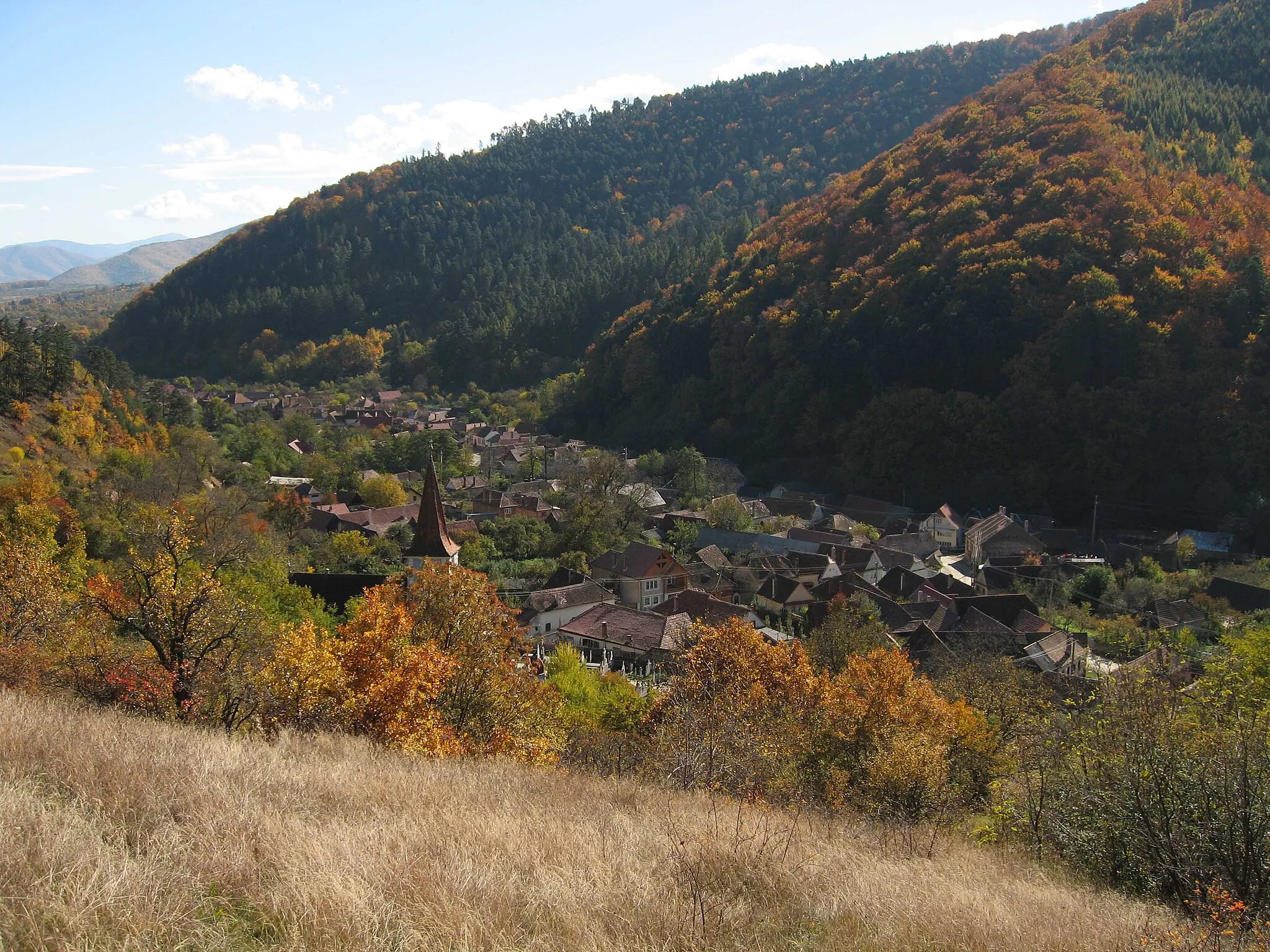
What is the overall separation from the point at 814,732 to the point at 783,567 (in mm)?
19100

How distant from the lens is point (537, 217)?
401ft

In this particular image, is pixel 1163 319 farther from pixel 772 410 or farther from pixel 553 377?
pixel 553 377

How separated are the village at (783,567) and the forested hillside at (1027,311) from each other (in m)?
4.00

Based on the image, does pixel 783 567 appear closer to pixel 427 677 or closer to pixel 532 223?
pixel 427 677

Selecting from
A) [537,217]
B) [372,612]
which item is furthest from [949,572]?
[537,217]

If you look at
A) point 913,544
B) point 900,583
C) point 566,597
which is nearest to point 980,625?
point 900,583

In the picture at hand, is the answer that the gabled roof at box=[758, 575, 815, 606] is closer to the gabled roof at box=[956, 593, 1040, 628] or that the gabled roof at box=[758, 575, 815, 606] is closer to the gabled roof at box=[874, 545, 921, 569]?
the gabled roof at box=[956, 593, 1040, 628]

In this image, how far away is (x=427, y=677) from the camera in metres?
11.0

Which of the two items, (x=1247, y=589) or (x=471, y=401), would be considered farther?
(x=471, y=401)

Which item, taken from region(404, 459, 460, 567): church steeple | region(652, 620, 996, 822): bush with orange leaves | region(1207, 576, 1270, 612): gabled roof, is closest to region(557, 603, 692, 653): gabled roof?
region(404, 459, 460, 567): church steeple

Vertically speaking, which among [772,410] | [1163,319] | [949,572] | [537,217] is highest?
[537,217]

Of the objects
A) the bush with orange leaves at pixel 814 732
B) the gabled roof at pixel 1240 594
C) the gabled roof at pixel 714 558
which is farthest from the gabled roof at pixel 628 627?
the gabled roof at pixel 1240 594

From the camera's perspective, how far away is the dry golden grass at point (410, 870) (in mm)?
4082

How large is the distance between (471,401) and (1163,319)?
55760 mm
